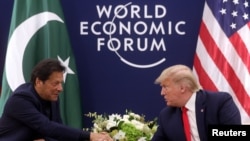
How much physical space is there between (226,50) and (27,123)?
2.04 m

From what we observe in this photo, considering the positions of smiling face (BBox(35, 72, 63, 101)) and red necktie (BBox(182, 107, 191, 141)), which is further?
smiling face (BBox(35, 72, 63, 101))

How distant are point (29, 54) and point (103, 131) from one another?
1.59 meters

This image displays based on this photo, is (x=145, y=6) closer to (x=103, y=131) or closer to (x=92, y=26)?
→ (x=92, y=26)

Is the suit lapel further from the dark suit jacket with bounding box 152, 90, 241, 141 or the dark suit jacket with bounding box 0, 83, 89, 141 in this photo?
the dark suit jacket with bounding box 0, 83, 89, 141

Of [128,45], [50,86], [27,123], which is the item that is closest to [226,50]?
[128,45]

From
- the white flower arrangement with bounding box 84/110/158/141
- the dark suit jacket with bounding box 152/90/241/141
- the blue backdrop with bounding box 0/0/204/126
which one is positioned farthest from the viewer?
the blue backdrop with bounding box 0/0/204/126

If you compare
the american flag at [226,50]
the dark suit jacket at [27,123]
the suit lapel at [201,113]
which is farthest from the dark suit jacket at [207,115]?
the american flag at [226,50]

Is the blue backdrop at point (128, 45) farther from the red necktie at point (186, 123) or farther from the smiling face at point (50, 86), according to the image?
the red necktie at point (186, 123)

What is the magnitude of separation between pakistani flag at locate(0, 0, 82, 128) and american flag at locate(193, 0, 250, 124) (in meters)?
1.14

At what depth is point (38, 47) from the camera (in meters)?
4.79

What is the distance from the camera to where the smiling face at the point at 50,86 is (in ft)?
11.2

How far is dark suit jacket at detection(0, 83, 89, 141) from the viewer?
132 inches

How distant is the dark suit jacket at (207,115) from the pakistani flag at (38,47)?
1.65m

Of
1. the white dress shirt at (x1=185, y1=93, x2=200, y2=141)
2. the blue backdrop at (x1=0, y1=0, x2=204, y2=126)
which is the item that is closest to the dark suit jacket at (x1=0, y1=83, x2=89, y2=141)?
the white dress shirt at (x1=185, y1=93, x2=200, y2=141)
